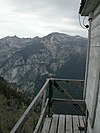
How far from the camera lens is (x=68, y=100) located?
8.59 meters

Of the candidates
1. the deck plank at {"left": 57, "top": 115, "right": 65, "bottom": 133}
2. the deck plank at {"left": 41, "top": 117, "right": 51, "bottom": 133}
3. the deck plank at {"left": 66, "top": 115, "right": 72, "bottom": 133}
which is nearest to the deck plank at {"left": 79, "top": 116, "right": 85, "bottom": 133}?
the deck plank at {"left": 66, "top": 115, "right": 72, "bottom": 133}

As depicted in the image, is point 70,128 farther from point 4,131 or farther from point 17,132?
point 4,131

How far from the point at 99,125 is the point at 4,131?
1154 centimetres

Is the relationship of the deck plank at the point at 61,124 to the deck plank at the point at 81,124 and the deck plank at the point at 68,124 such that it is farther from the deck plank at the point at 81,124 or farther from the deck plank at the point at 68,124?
the deck plank at the point at 81,124

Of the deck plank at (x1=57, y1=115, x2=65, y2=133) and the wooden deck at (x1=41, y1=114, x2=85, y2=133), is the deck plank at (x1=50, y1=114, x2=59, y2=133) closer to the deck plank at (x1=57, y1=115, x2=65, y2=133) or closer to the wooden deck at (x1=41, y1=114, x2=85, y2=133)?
the wooden deck at (x1=41, y1=114, x2=85, y2=133)

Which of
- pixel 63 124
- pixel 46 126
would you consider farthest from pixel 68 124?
pixel 46 126

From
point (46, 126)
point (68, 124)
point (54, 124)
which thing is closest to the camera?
point (46, 126)

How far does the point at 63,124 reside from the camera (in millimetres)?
7879

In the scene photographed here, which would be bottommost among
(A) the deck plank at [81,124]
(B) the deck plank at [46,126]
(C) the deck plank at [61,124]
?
(A) the deck plank at [81,124]

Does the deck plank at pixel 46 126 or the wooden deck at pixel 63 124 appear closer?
the deck plank at pixel 46 126

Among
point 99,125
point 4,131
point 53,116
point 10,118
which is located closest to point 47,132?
point 53,116

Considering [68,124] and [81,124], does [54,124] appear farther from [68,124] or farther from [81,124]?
[81,124]

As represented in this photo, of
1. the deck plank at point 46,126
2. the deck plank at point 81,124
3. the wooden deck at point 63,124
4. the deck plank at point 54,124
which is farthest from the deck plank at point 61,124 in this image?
the deck plank at point 81,124

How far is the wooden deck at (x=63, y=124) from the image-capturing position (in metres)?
7.28
